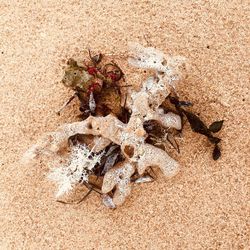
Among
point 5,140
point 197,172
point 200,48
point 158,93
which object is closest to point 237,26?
point 200,48

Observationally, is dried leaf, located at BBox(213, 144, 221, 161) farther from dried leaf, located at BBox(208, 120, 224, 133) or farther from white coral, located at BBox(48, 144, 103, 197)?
white coral, located at BBox(48, 144, 103, 197)

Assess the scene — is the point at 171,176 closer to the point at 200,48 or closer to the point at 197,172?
the point at 197,172

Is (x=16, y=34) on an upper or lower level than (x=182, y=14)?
lower

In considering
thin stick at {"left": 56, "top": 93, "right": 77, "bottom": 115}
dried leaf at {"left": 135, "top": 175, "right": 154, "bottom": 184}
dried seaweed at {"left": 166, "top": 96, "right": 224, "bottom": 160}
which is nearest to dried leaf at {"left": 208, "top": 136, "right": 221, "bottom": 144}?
dried seaweed at {"left": 166, "top": 96, "right": 224, "bottom": 160}

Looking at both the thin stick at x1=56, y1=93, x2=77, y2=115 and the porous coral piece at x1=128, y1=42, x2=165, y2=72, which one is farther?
the thin stick at x1=56, y1=93, x2=77, y2=115

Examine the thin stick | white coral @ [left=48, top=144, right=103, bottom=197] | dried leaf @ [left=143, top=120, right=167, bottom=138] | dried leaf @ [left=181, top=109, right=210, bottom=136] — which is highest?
dried leaf @ [left=181, top=109, right=210, bottom=136]

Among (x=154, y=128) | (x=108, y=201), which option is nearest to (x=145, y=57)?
(x=154, y=128)

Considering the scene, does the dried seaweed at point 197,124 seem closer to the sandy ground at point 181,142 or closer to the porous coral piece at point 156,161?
the sandy ground at point 181,142
